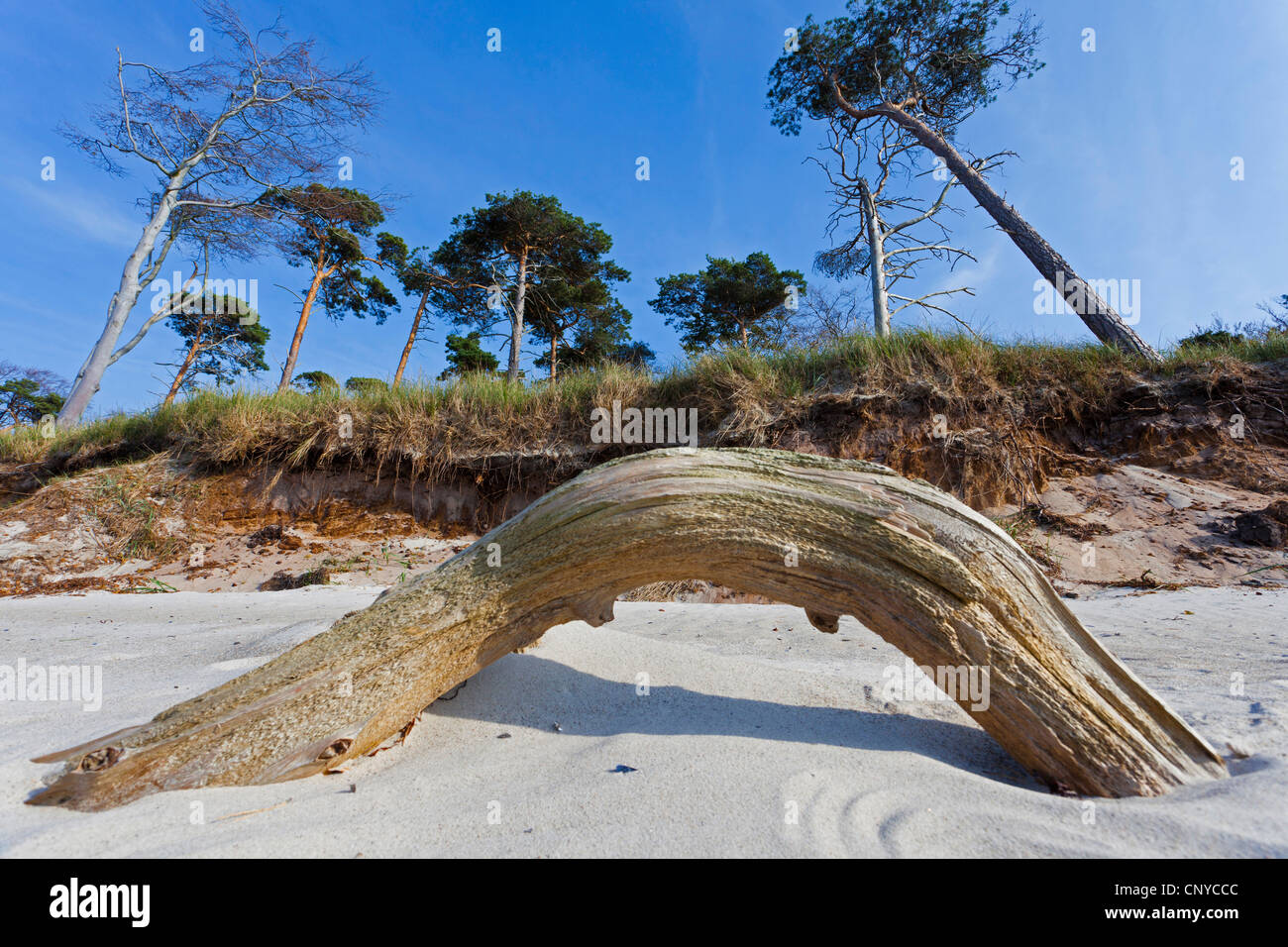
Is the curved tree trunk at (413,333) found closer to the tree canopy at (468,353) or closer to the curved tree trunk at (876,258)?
the tree canopy at (468,353)

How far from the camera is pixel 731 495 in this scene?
8.10 feet

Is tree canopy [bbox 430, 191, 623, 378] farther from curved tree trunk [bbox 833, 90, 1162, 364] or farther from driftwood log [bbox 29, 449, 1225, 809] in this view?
driftwood log [bbox 29, 449, 1225, 809]

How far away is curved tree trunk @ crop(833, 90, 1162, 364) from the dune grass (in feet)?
4.04

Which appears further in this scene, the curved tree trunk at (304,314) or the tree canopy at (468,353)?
the tree canopy at (468,353)

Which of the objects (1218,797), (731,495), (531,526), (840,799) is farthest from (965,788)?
(531,526)

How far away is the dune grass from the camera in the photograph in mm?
7996

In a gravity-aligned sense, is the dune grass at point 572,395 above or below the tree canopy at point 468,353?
below

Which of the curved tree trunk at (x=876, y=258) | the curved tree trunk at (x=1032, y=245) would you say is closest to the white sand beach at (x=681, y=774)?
the curved tree trunk at (x=1032, y=245)

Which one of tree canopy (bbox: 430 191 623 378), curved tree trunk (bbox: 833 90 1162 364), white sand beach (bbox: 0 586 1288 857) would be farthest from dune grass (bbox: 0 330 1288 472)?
tree canopy (bbox: 430 191 623 378)

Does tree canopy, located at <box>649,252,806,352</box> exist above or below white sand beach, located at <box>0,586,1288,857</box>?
above

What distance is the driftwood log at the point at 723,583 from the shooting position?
80.7 inches

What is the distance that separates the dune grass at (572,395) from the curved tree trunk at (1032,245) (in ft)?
4.04

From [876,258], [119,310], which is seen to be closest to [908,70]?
[876,258]
